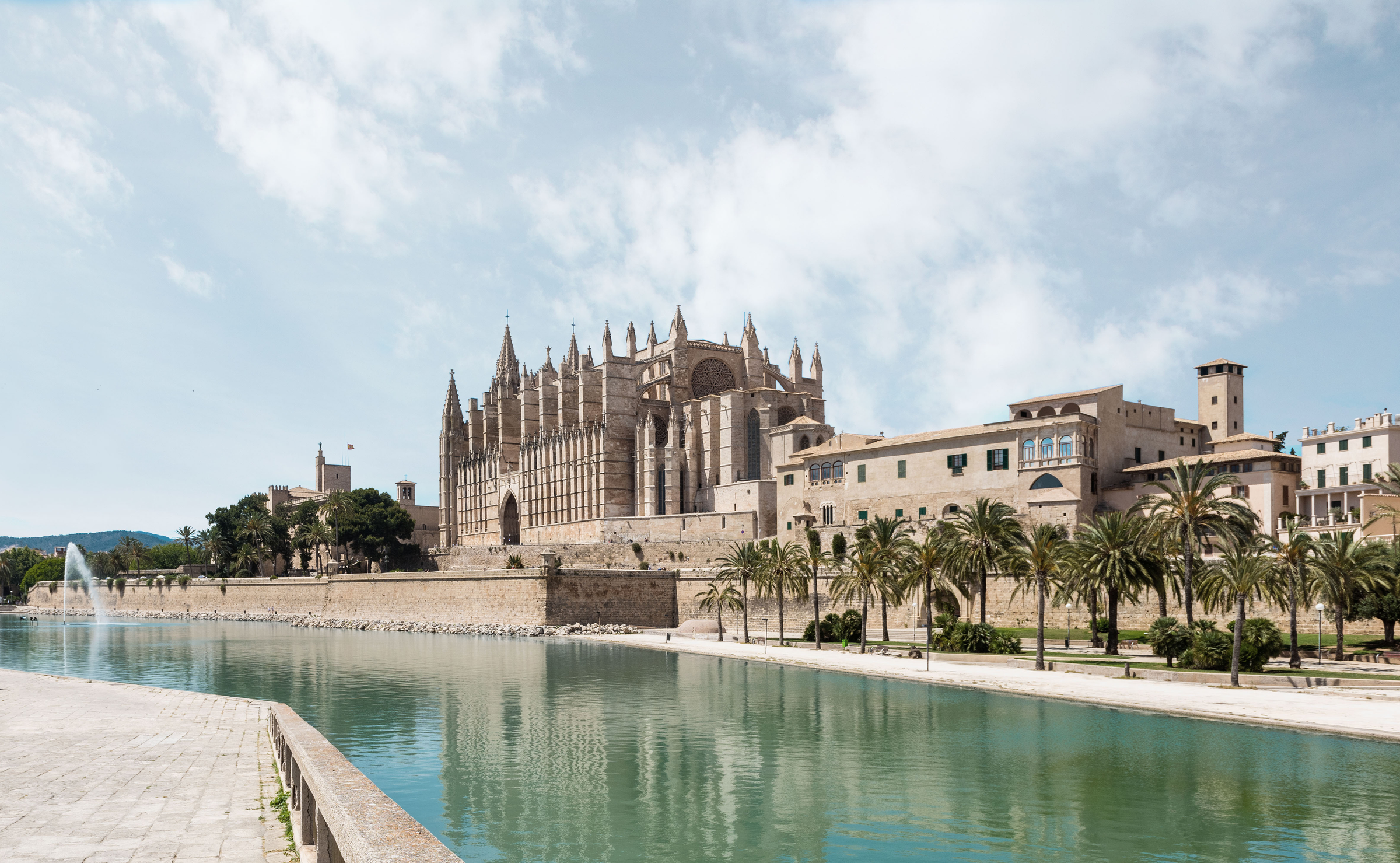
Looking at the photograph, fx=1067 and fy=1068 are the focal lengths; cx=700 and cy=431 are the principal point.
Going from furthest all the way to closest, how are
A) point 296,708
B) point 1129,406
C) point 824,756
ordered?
point 1129,406
point 296,708
point 824,756

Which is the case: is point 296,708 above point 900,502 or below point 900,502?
below

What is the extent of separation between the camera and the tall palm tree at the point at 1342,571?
99.0 feet

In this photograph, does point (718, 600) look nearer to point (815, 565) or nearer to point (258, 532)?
A: point (815, 565)

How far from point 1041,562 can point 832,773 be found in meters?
16.6

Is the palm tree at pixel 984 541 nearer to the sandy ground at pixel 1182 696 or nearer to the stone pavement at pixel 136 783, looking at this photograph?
the sandy ground at pixel 1182 696

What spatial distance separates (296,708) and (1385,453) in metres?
46.0

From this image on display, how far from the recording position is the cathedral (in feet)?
236

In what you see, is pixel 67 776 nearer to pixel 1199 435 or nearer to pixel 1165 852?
pixel 1165 852

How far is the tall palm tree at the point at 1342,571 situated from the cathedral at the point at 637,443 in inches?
1456

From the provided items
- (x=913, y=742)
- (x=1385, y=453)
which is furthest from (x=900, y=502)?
(x=913, y=742)

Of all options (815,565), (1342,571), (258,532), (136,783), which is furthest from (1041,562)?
(258,532)

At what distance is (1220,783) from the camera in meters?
18.5

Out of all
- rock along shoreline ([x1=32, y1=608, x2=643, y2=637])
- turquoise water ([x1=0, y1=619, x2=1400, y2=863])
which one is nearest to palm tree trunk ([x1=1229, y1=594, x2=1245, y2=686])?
turquoise water ([x1=0, y1=619, x2=1400, y2=863])

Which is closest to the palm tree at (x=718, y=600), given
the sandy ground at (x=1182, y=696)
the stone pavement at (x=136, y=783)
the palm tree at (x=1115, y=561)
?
the sandy ground at (x=1182, y=696)
